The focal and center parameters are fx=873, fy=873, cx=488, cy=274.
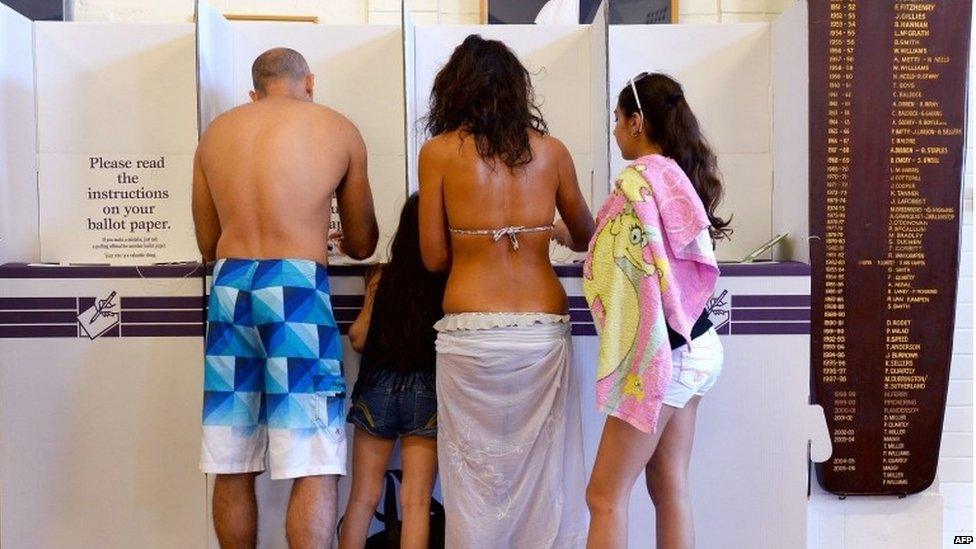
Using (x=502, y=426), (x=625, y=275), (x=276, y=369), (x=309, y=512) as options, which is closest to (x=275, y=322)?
(x=276, y=369)

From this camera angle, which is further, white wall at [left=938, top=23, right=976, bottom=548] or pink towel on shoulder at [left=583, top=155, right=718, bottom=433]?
white wall at [left=938, top=23, right=976, bottom=548]

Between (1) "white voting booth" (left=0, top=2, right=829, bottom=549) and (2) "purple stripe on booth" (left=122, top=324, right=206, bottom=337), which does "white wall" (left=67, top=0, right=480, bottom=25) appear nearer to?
(1) "white voting booth" (left=0, top=2, right=829, bottom=549)

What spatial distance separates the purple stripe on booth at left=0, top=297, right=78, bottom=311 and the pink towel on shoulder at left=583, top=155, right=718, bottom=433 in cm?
157

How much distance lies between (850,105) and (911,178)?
0.31 metres

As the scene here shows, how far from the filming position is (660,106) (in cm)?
200

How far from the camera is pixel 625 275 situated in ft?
6.25

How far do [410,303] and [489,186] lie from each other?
395 millimetres

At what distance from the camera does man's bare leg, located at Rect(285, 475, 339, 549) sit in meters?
2.28

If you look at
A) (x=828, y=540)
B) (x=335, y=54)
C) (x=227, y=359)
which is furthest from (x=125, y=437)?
(x=828, y=540)

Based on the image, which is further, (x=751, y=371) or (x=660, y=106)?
(x=751, y=371)

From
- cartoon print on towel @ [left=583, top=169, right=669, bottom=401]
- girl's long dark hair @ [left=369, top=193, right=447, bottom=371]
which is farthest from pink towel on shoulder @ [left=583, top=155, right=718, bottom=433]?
girl's long dark hair @ [left=369, top=193, right=447, bottom=371]

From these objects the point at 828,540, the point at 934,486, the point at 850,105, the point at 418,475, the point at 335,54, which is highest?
the point at 335,54

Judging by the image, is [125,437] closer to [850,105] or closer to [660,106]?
[660,106]

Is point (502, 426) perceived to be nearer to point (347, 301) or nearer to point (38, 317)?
point (347, 301)
